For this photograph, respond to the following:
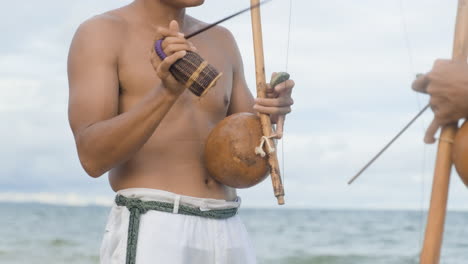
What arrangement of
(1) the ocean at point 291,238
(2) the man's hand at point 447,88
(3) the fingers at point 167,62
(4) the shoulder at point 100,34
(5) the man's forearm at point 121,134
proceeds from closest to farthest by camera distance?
1. (2) the man's hand at point 447,88
2. (3) the fingers at point 167,62
3. (5) the man's forearm at point 121,134
4. (4) the shoulder at point 100,34
5. (1) the ocean at point 291,238

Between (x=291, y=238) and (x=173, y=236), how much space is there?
1405cm

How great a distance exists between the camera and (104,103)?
2727 millimetres

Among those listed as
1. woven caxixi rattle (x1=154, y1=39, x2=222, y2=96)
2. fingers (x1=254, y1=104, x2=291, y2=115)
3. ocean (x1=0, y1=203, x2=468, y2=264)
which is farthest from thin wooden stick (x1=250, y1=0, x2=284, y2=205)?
ocean (x1=0, y1=203, x2=468, y2=264)

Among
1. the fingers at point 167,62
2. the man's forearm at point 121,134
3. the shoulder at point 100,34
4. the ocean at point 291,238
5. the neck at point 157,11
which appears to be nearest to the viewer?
the fingers at point 167,62

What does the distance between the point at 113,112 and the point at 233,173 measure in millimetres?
432

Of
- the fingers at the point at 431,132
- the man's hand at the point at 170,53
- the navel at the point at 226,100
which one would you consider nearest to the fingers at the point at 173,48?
the man's hand at the point at 170,53

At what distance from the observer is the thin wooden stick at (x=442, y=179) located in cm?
210

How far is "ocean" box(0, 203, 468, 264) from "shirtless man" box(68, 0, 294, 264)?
287 inches

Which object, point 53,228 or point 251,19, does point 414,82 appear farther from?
point 53,228

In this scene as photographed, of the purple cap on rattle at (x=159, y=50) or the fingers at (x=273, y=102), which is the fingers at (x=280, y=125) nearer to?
the fingers at (x=273, y=102)

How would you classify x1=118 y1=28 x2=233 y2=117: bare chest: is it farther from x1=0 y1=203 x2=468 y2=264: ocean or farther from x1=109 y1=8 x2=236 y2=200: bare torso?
x1=0 y1=203 x2=468 y2=264: ocean

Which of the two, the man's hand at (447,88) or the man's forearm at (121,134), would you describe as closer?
the man's hand at (447,88)

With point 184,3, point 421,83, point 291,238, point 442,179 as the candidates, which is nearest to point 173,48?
point 184,3

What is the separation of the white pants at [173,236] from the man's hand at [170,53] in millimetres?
437
